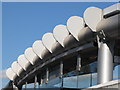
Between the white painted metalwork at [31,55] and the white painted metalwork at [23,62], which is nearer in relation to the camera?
the white painted metalwork at [31,55]

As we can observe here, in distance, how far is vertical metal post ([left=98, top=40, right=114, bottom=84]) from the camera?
58.3 feet

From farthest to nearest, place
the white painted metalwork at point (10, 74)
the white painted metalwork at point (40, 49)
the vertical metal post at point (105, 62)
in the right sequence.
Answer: the white painted metalwork at point (10, 74), the white painted metalwork at point (40, 49), the vertical metal post at point (105, 62)

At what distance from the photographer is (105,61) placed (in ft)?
59.1

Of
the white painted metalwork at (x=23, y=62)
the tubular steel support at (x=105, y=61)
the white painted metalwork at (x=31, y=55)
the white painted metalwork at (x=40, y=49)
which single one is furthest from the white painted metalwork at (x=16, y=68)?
the tubular steel support at (x=105, y=61)

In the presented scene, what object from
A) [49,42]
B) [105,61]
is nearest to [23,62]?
[49,42]

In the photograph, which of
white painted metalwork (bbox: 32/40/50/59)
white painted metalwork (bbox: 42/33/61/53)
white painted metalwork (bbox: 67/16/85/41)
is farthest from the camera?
white painted metalwork (bbox: 32/40/50/59)

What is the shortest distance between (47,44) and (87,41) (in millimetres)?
6702

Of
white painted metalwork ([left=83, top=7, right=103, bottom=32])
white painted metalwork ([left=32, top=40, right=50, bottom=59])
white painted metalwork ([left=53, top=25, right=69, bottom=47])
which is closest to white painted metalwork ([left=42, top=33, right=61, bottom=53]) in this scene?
white painted metalwork ([left=32, top=40, right=50, bottom=59])

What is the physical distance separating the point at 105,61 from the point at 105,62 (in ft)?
0.18

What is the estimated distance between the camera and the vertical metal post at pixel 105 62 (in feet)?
58.3

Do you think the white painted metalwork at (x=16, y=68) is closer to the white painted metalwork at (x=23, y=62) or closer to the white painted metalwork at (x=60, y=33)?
the white painted metalwork at (x=23, y=62)

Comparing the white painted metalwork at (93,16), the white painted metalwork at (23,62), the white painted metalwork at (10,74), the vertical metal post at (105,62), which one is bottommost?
the vertical metal post at (105,62)

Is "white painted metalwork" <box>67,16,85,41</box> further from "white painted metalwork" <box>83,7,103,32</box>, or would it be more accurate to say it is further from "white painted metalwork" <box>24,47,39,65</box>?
"white painted metalwork" <box>24,47,39,65</box>

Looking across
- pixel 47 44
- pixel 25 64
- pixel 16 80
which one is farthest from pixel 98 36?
pixel 16 80
